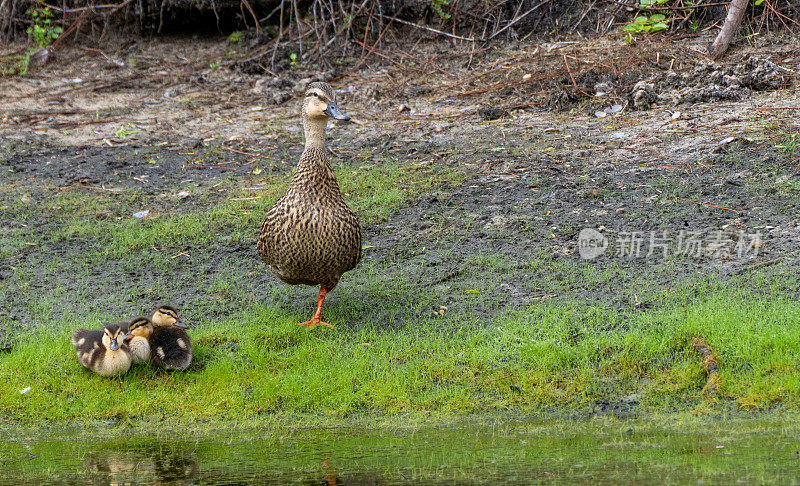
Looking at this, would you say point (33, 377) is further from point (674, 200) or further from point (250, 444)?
point (674, 200)

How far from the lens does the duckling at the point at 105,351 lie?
5.67 metres

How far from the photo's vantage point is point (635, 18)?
10.9 m

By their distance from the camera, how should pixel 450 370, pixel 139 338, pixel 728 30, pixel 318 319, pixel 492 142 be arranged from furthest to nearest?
pixel 728 30, pixel 492 142, pixel 318 319, pixel 139 338, pixel 450 370

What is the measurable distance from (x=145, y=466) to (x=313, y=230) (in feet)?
6.91

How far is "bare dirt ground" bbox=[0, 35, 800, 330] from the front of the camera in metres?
6.91

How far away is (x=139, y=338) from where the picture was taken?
229 inches

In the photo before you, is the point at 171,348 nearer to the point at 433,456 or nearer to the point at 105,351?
the point at 105,351

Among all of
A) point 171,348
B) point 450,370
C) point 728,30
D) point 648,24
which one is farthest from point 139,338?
point 648,24

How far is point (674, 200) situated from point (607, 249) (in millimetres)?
961

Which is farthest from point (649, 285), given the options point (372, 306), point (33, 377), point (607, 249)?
point (33, 377)

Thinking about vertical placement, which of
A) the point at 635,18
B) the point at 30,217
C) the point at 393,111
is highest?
the point at 635,18

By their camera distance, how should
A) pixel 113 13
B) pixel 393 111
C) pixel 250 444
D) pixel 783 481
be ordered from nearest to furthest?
pixel 783 481 → pixel 250 444 → pixel 393 111 → pixel 113 13

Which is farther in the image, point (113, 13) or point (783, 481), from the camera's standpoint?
point (113, 13)

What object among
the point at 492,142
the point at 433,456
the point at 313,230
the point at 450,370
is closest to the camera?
the point at 433,456
